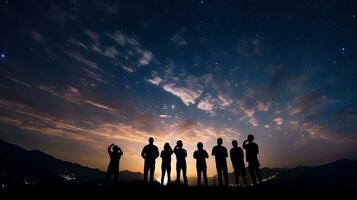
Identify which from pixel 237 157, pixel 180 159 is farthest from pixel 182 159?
pixel 237 157

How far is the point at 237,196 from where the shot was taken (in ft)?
25.9

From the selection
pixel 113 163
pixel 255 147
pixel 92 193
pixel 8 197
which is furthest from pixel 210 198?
pixel 113 163

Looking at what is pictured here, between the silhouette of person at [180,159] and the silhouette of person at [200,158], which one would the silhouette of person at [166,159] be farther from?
the silhouette of person at [200,158]

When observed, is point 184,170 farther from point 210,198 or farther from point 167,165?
point 210,198

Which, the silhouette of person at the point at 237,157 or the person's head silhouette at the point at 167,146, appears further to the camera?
the person's head silhouette at the point at 167,146

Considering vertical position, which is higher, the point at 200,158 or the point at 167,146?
the point at 167,146

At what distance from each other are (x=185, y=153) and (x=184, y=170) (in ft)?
3.19

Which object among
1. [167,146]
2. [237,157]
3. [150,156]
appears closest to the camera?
[237,157]

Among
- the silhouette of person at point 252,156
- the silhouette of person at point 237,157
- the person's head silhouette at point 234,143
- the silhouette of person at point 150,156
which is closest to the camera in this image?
the silhouette of person at point 252,156

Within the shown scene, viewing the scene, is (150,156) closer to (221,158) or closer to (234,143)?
(221,158)

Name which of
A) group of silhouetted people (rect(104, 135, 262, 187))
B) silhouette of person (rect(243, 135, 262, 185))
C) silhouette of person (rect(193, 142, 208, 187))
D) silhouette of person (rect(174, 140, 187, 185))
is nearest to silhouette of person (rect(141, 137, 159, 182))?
group of silhouetted people (rect(104, 135, 262, 187))

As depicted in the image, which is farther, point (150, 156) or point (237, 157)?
point (150, 156)

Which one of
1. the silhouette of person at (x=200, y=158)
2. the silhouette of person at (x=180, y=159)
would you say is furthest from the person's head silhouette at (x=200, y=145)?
the silhouette of person at (x=180, y=159)

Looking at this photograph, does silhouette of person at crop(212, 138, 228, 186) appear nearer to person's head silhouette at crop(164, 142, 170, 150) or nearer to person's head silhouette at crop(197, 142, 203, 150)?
person's head silhouette at crop(197, 142, 203, 150)
